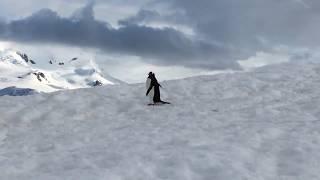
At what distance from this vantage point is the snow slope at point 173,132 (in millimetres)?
16500

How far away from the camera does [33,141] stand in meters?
22.1

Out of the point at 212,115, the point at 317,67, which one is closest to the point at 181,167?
the point at 212,115

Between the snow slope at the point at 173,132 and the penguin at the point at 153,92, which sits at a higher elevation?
the penguin at the point at 153,92

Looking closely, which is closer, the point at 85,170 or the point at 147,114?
the point at 85,170

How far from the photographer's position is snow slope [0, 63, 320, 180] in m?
16.5

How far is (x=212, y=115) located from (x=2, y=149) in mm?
9309

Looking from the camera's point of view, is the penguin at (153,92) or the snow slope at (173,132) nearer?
the snow slope at (173,132)

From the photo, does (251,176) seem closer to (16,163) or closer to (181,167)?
(181,167)

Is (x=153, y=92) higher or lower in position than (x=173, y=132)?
higher

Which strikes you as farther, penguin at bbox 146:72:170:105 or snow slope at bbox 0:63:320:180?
penguin at bbox 146:72:170:105

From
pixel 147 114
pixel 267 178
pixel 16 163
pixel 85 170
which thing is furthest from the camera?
pixel 147 114

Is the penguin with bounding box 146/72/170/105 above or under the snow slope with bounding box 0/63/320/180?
above

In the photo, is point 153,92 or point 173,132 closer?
point 173,132

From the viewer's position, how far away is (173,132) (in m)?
21.7
